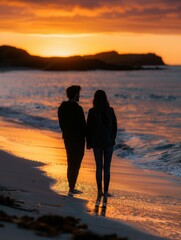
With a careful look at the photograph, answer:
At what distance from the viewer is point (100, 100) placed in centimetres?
850

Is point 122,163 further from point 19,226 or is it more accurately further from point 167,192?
point 19,226

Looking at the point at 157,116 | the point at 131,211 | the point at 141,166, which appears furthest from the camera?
the point at 157,116

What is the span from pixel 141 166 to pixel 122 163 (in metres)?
0.47

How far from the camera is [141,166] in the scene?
1301 cm

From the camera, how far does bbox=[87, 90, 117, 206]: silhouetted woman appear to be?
28.1 ft

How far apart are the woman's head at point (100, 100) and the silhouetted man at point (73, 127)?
1.01 ft

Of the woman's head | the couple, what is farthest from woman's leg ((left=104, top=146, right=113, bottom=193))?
the woman's head

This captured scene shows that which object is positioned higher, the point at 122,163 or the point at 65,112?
the point at 65,112

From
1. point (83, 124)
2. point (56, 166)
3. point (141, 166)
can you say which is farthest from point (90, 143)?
point (141, 166)

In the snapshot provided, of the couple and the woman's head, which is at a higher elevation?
the woman's head

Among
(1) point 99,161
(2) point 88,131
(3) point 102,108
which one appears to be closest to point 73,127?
(2) point 88,131

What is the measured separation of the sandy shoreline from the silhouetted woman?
664 millimetres

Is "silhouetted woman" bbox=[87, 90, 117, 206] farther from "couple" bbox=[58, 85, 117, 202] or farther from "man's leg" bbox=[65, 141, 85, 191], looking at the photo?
"man's leg" bbox=[65, 141, 85, 191]

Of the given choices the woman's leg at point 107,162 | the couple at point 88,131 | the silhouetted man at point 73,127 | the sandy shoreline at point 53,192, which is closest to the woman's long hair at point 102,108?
the couple at point 88,131
